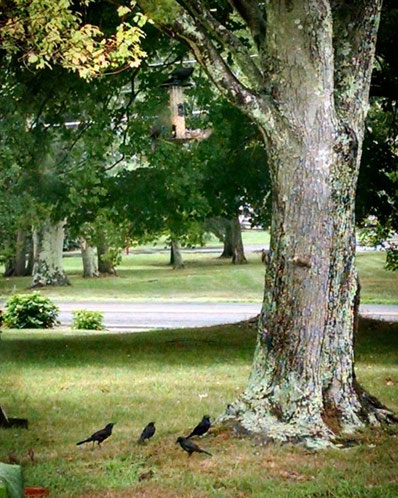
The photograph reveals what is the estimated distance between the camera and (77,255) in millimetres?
66250

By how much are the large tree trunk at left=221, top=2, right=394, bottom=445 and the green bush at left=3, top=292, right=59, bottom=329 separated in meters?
15.7

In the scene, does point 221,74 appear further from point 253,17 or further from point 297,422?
point 297,422

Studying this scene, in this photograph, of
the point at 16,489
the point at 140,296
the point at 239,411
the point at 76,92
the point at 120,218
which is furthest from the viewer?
the point at 140,296

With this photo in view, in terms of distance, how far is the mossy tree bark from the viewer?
8891 millimetres

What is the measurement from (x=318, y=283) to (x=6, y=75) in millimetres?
10549

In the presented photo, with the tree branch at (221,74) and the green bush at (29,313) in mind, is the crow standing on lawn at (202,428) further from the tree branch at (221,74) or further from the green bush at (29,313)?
the green bush at (29,313)

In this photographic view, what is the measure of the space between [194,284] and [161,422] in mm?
29948

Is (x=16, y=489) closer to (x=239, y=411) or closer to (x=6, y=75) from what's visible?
(x=239, y=411)

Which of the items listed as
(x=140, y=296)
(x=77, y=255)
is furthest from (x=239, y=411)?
(x=77, y=255)

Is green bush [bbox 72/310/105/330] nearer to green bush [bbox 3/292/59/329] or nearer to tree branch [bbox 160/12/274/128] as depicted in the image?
green bush [bbox 3/292/59/329]

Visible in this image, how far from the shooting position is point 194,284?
131 ft

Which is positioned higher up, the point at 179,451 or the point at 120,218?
the point at 120,218

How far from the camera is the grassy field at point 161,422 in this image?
7.46m

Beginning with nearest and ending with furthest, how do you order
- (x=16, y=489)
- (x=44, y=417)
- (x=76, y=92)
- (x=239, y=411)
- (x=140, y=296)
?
(x=16, y=489)
(x=239, y=411)
(x=44, y=417)
(x=76, y=92)
(x=140, y=296)
